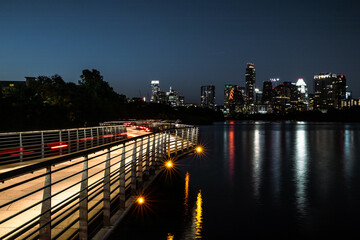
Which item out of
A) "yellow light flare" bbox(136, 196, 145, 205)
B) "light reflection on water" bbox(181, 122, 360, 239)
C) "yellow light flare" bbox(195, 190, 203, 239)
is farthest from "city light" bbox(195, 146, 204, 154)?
"yellow light flare" bbox(136, 196, 145, 205)

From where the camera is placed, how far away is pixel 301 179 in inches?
746

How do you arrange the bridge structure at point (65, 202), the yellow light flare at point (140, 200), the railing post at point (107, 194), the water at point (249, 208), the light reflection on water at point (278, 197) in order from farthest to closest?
1. the light reflection on water at point (278, 197)
2. the yellow light flare at point (140, 200)
3. the water at point (249, 208)
4. the railing post at point (107, 194)
5. the bridge structure at point (65, 202)

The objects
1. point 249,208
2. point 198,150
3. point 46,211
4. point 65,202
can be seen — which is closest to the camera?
point 46,211

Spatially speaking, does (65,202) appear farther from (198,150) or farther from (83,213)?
(198,150)

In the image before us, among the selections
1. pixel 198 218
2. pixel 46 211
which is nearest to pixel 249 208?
pixel 198 218

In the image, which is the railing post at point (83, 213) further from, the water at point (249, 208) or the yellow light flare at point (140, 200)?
the yellow light flare at point (140, 200)

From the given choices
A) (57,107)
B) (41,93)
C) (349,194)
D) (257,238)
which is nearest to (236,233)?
(257,238)

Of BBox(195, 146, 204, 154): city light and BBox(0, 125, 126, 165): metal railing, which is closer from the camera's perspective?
BBox(0, 125, 126, 165): metal railing

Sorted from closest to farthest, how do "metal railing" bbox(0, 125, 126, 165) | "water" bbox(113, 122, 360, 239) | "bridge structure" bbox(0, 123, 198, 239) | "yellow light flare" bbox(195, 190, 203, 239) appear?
1. "bridge structure" bbox(0, 123, 198, 239)
2. "yellow light flare" bbox(195, 190, 203, 239)
3. "water" bbox(113, 122, 360, 239)
4. "metal railing" bbox(0, 125, 126, 165)

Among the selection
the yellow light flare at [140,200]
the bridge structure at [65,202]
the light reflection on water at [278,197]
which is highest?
the bridge structure at [65,202]

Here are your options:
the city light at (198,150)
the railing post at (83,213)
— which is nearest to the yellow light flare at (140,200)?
the railing post at (83,213)

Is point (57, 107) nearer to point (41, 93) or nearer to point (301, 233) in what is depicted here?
point (41, 93)

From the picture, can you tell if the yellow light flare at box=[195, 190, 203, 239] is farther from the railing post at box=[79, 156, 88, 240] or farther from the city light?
the city light

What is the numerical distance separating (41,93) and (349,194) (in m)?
49.0
